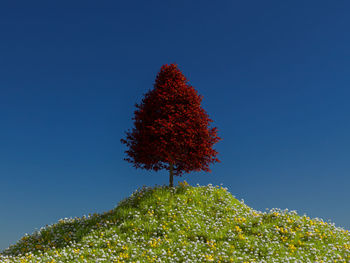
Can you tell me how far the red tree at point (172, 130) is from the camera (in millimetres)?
19234

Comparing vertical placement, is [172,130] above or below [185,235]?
above

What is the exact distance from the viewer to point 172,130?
62.4 feet

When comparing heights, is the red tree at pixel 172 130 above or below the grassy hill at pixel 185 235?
above

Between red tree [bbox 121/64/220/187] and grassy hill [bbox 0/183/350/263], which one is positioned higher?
red tree [bbox 121/64/220/187]

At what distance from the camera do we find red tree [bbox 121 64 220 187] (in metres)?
19.2

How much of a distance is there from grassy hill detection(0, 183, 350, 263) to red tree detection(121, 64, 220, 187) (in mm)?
1838

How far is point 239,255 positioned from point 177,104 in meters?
9.72

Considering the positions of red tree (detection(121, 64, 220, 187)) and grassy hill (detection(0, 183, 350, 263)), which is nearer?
grassy hill (detection(0, 183, 350, 263))

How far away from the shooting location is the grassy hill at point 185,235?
44.1ft

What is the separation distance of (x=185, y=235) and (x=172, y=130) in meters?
6.34

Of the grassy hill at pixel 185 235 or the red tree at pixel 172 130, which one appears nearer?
the grassy hill at pixel 185 235

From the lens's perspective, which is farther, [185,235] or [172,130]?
[172,130]

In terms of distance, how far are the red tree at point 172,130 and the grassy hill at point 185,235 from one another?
1.84 meters

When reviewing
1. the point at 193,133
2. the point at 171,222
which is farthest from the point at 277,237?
the point at 193,133
